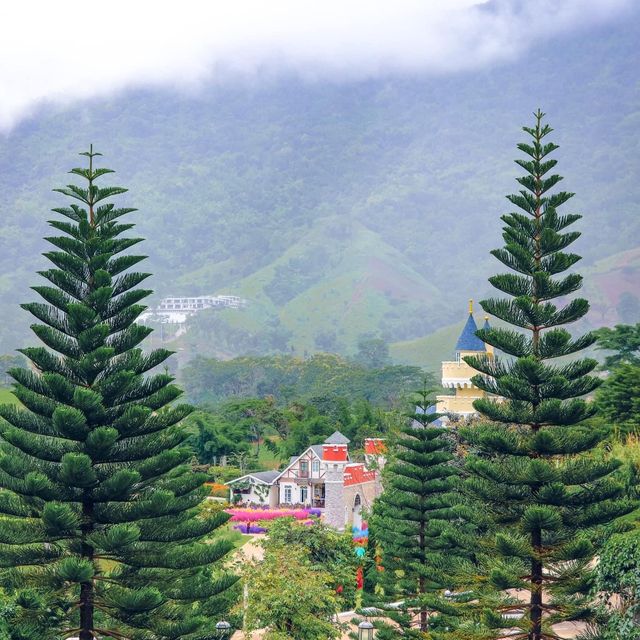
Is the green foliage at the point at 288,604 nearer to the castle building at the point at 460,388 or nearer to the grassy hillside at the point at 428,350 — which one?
the castle building at the point at 460,388

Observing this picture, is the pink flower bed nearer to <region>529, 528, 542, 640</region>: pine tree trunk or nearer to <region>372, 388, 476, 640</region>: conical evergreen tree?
<region>372, 388, 476, 640</region>: conical evergreen tree

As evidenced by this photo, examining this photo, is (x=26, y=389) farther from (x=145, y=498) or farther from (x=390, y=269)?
(x=390, y=269)

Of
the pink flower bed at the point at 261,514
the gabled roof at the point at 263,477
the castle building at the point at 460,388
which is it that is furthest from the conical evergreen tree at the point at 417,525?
the gabled roof at the point at 263,477

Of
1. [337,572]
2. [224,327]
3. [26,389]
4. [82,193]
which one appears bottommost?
[337,572]

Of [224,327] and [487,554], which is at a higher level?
[224,327]

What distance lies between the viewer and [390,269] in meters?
192

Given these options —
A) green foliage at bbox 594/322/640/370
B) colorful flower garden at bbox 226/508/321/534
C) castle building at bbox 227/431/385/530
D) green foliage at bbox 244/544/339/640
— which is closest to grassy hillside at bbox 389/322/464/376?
green foliage at bbox 594/322/640/370

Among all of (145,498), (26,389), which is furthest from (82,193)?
(145,498)

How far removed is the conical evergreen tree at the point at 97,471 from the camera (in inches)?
795

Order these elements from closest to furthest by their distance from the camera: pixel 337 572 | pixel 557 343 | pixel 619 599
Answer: pixel 619 599
pixel 557 343
pixel 337 572

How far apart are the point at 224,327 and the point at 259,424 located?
101m

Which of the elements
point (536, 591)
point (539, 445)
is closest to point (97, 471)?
point (539, 445)

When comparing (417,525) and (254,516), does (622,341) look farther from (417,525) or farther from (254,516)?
(417,525)

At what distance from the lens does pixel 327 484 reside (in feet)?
149
